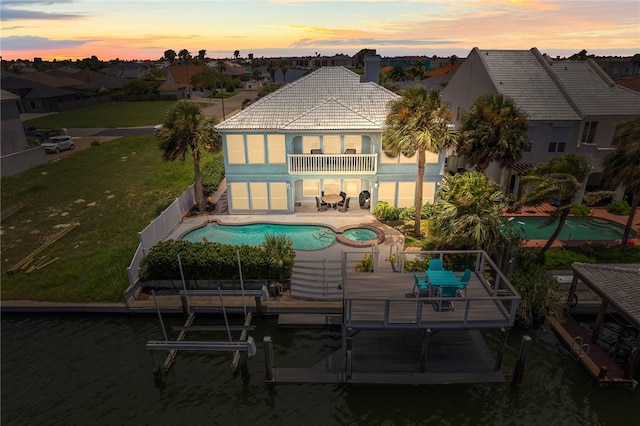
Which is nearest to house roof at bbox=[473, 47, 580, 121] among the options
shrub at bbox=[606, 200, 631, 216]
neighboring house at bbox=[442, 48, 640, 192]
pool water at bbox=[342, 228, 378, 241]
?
neighboring house at bbox=[442, 48, 640, 192]

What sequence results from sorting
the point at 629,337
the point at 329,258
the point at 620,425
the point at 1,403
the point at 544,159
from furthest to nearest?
the point at 544,159 < the point at 329,258 < the point at 629,337 < the point at 1,403 < the point at 620,425

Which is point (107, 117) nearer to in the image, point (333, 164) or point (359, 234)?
point (333, 164)

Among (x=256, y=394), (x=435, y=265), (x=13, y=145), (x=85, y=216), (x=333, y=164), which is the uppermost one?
(x=333, y=164)

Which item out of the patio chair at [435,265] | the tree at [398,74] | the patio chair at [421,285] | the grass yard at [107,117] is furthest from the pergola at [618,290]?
the tree at [398,74]

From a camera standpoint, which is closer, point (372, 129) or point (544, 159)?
point (372, 129)

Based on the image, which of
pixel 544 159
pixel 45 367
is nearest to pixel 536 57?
pixel 544 159

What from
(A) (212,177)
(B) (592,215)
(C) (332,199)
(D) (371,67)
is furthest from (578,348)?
(A) (212,177)

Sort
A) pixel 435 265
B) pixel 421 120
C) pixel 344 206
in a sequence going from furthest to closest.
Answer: pixel 344 206, pixel 421 120, pixel 435 265

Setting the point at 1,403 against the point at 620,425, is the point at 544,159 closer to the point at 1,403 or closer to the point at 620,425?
the point at 620,425
